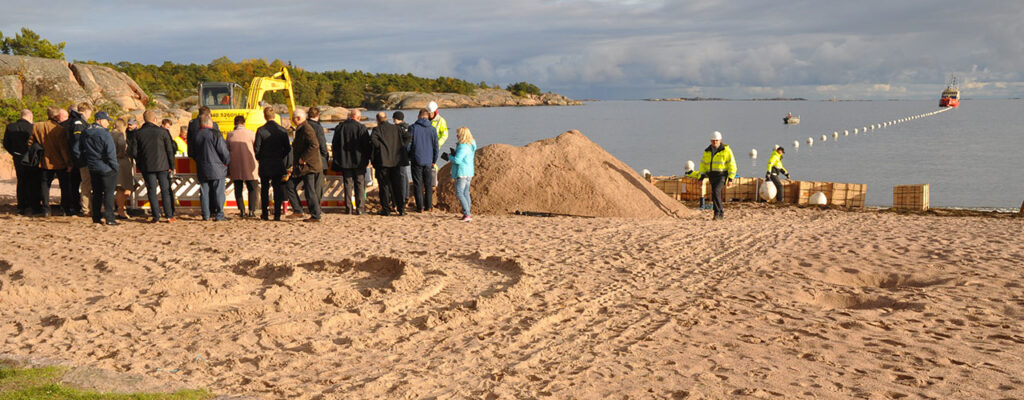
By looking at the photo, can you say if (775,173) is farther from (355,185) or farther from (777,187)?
(355,185)

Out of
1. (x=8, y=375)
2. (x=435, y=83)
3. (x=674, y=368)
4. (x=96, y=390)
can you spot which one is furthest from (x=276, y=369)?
(x=435, y=83)

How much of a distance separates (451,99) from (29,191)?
148 meters

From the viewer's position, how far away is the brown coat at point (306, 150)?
36.9 ft

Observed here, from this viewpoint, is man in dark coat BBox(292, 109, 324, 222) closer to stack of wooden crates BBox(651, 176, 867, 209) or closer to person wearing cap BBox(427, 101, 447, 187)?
person wearing cap BBox(427, 101, 447, 187)

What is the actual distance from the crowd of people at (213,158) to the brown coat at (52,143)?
14 millimetres

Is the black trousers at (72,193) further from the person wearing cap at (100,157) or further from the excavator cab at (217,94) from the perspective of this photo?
the excavator cab at (217,94)

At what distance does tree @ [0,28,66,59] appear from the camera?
147 feet

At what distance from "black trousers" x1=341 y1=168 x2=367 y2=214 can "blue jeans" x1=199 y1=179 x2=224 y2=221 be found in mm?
1962

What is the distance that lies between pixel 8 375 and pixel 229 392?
1.50m

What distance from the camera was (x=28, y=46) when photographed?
149 ft

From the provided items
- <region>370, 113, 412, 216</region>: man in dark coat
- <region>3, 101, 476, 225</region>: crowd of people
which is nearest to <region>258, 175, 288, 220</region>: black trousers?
<region>3, 101, 476, 225</region>: crowd of people

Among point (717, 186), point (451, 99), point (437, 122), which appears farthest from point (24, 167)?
point (451, 99)

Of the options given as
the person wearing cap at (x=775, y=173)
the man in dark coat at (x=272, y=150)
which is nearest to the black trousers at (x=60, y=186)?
the man in dark coat at (x=272, y=150)

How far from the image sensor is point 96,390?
4.84 m
